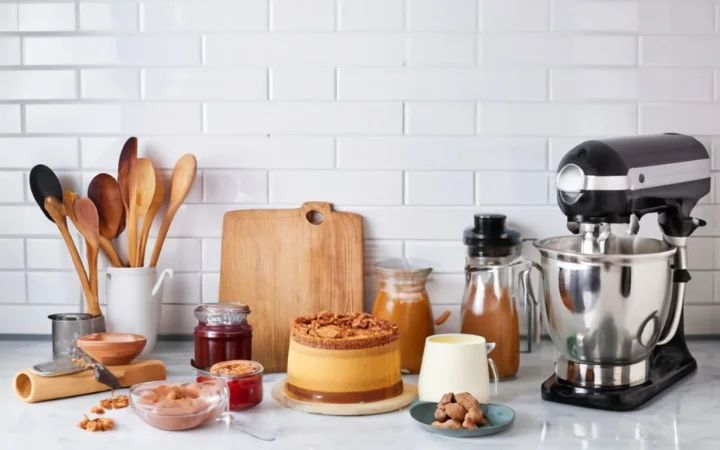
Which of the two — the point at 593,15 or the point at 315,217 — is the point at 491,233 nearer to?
the point at 315,217

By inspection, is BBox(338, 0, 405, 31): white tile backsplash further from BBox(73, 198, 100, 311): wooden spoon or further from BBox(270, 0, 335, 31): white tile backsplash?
BBox(73, 198, 100, 311): wooden spoon

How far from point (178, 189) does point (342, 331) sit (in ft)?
1.80

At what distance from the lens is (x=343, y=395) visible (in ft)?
4.86

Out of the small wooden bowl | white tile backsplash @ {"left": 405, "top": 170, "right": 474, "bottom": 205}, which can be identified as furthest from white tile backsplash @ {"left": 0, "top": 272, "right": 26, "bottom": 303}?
white tile backsplash @ {"left": 405, "top": 170, "right": 474, "bottom": 205}

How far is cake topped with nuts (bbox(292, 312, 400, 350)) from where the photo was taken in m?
1.48

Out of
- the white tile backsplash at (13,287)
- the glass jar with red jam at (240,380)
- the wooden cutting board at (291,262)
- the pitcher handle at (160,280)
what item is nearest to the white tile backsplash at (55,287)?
the white tile backsplash at (13,287)

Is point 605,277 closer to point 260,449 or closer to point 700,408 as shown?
point 700,408

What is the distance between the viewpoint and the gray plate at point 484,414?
1.34 metres

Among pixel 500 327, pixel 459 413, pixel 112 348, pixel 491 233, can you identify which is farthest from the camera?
pixel 491 233

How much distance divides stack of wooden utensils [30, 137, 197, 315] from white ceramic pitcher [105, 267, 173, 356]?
4 cm

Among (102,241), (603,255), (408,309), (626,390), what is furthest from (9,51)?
(626,390)

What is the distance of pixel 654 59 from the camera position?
190 cm

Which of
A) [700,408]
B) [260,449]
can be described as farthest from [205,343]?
[700,408]

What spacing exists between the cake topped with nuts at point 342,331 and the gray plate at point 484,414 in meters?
0.14
